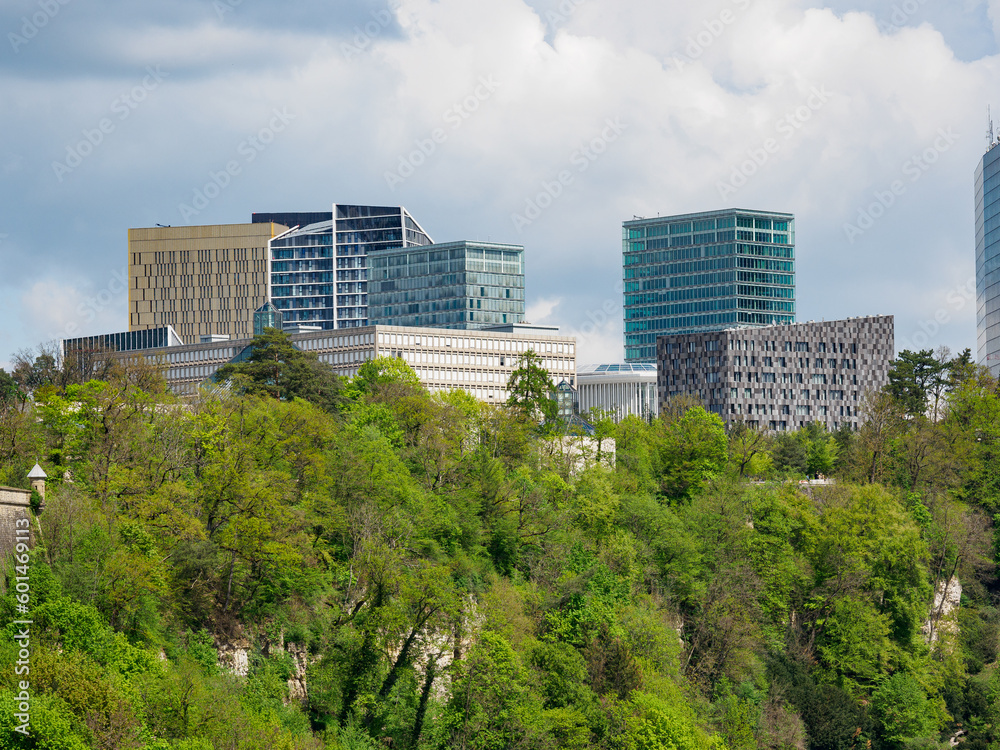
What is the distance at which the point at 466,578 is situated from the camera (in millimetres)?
97312

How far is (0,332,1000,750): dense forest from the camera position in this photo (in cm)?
7375

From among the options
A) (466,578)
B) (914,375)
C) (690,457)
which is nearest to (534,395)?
(690,457)

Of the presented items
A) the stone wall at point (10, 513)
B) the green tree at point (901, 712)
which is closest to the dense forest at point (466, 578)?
the green tree at point (901, 712)

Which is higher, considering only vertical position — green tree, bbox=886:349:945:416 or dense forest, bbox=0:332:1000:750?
green tree, bbox=886:349:945:416

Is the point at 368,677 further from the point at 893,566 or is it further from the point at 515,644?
the point at 893,566

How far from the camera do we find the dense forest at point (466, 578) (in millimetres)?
Answer: 73750

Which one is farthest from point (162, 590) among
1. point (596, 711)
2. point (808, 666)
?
point (808, 666)

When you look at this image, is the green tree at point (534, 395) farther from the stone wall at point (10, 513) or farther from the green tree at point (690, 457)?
the stone wall at point (10, 513)

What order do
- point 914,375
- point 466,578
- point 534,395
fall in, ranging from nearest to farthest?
point 466,578 < point 534,395 < point 914,375

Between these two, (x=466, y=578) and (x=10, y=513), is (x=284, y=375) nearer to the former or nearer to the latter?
(x=466, y=578)

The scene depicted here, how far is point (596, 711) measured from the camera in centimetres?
8919

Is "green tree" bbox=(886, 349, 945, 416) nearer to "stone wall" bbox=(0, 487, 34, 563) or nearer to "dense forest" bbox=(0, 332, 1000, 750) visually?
"dense forest" bbox=(0, 332, 1000, 750)

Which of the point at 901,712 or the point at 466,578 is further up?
the point at 466,578

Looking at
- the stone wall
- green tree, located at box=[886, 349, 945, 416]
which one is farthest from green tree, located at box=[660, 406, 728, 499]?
the stone wall
